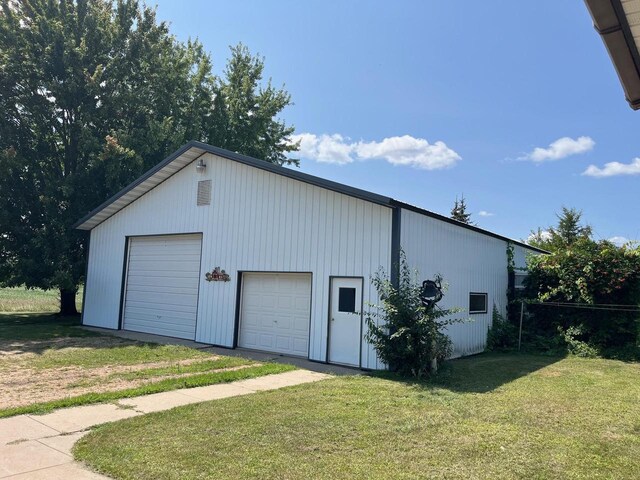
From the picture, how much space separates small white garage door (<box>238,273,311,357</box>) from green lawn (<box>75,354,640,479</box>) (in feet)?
12.0

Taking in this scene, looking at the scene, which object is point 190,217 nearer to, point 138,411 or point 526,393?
point 138,411

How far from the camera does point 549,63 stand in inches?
405

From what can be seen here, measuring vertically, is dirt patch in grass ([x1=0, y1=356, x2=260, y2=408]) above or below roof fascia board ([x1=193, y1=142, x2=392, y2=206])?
below

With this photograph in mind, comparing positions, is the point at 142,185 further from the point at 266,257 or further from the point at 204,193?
the point at 266,257

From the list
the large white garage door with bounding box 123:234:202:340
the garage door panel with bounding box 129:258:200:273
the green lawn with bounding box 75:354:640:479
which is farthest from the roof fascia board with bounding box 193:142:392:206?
the green lawn with bounding box 75:354:640:479

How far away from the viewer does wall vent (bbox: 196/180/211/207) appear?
1410cm

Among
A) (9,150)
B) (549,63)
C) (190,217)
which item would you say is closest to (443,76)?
(549,63)

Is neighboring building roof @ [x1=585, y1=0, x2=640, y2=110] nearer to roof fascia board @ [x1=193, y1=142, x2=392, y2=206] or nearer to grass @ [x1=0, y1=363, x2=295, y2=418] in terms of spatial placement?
roof fascia board @ [x1=193, y1=142, x2=392, y2=206]

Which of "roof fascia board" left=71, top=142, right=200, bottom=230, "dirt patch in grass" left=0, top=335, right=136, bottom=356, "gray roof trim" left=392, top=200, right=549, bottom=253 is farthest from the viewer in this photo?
"roof fascia board" left=71, top=142, right=200, bottom=230

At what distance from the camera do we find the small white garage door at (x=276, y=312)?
1170cm

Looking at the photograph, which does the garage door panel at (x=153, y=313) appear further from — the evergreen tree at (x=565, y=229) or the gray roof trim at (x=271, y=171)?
the evergreen tree at (x=565, y=229)

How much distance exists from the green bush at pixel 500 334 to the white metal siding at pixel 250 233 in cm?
595

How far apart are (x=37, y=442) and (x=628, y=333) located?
13943mm

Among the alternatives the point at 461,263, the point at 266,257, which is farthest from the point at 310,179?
the point at 461,263
